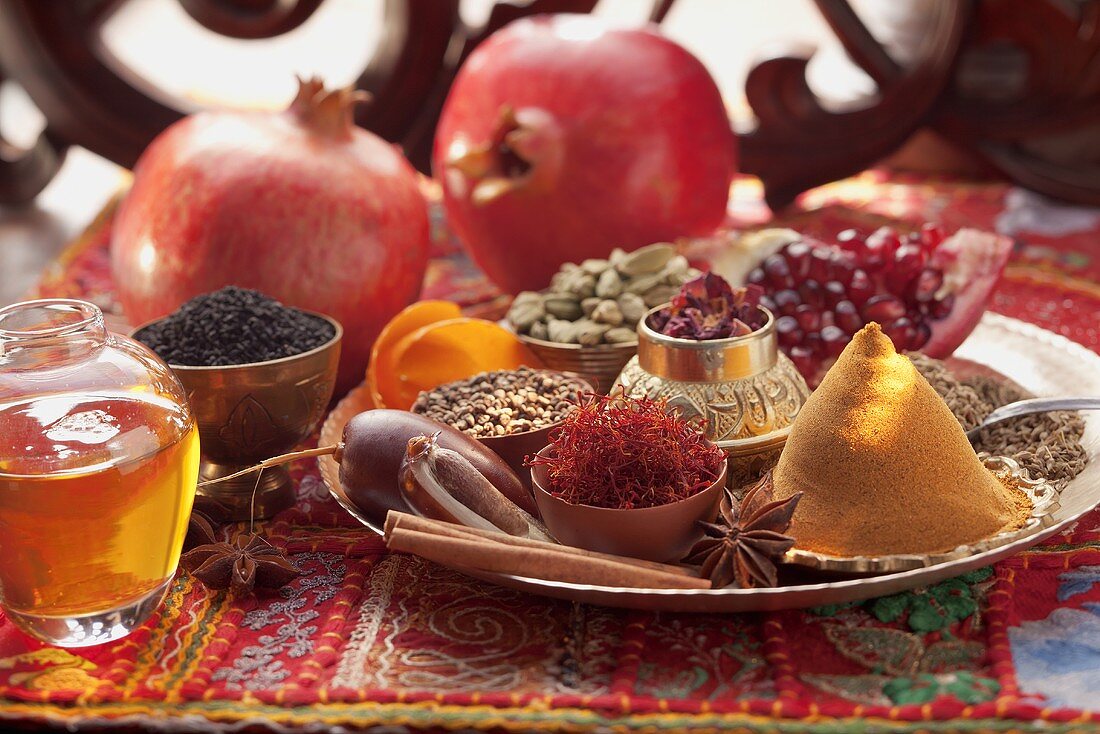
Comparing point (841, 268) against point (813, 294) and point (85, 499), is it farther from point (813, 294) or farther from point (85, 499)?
point (85, 499)

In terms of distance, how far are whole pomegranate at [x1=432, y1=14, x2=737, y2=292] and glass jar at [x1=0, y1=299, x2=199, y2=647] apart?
74 cm

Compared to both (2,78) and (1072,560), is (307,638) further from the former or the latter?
(2,78)

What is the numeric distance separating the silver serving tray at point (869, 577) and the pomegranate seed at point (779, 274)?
0.26 m

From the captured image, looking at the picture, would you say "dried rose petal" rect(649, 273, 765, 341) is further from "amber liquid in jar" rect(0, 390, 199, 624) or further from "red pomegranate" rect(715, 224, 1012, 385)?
"amber liquid in jar" rect(0, 390, 199, 624)

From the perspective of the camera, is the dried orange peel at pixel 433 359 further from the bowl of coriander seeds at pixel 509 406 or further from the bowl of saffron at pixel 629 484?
the bowl of saffron at pixel 629 484

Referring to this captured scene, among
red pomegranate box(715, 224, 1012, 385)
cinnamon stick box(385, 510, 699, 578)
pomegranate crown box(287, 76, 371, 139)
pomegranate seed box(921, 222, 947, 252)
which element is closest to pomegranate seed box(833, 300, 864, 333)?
red pomegranate box(715, 224, 1012, 385)

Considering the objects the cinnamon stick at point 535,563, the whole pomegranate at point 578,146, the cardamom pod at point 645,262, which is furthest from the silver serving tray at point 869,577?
the whole pomegranate at point 578,146

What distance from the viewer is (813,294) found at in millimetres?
1340

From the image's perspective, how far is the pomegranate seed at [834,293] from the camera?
1.32m

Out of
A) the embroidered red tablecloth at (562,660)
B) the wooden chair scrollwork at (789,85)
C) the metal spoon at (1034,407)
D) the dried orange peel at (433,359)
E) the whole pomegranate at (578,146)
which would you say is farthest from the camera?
the wooden chair scrollwork at (789,85)

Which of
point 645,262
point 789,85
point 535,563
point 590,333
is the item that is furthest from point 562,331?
point 789,85

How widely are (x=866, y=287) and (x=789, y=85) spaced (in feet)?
2.63

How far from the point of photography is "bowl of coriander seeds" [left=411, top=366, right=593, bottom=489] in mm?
1063

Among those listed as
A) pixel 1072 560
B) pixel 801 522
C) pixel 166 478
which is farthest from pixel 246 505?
pixel 1072 560
